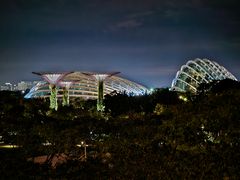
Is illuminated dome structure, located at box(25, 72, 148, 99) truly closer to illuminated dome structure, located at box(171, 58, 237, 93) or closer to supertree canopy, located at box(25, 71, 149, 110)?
supertree canopy, located at box(25, 71, 149, 110)

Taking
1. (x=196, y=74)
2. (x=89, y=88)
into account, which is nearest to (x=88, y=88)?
(x=89, y=88)

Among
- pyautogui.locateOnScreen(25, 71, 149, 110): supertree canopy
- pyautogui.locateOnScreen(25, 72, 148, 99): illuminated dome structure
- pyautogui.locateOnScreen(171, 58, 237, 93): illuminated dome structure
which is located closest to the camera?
pyautogui.locateOnScreen(171, 58, 237, 93): illuminated dome structure

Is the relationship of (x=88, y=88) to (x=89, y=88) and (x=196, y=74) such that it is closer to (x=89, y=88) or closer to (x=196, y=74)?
(x=89, y=88)

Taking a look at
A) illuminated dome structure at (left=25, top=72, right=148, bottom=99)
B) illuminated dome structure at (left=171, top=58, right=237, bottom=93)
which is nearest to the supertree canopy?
illuminated dome structure at (left=25, top=72, right=148, bottom=99)

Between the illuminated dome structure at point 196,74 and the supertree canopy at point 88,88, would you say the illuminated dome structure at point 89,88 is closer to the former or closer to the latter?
the supertree canopy at point 88,88

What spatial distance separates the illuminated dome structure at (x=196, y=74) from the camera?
9203cm

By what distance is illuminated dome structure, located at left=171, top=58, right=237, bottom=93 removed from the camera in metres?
92.0

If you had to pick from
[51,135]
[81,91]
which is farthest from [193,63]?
[51,135]

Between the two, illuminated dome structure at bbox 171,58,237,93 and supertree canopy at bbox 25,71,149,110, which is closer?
illuminated dome structure at bbox 171,58,237,93


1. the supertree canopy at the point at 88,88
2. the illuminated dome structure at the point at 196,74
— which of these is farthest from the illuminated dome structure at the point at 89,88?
the illuminated dome structure at the point at 196,74

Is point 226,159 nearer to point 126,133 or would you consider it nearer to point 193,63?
point 126,133

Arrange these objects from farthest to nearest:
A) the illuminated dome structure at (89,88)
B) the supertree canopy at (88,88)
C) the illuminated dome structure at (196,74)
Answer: the illuminated dome structure at (89,88)
the supertree canopy at (88,88)
the illuminated dome structure at (196,74)

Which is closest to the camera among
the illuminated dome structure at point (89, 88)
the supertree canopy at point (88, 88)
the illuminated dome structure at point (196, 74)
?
the illuminated dome structure at point (196, 74)

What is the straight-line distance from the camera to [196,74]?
305 feet
